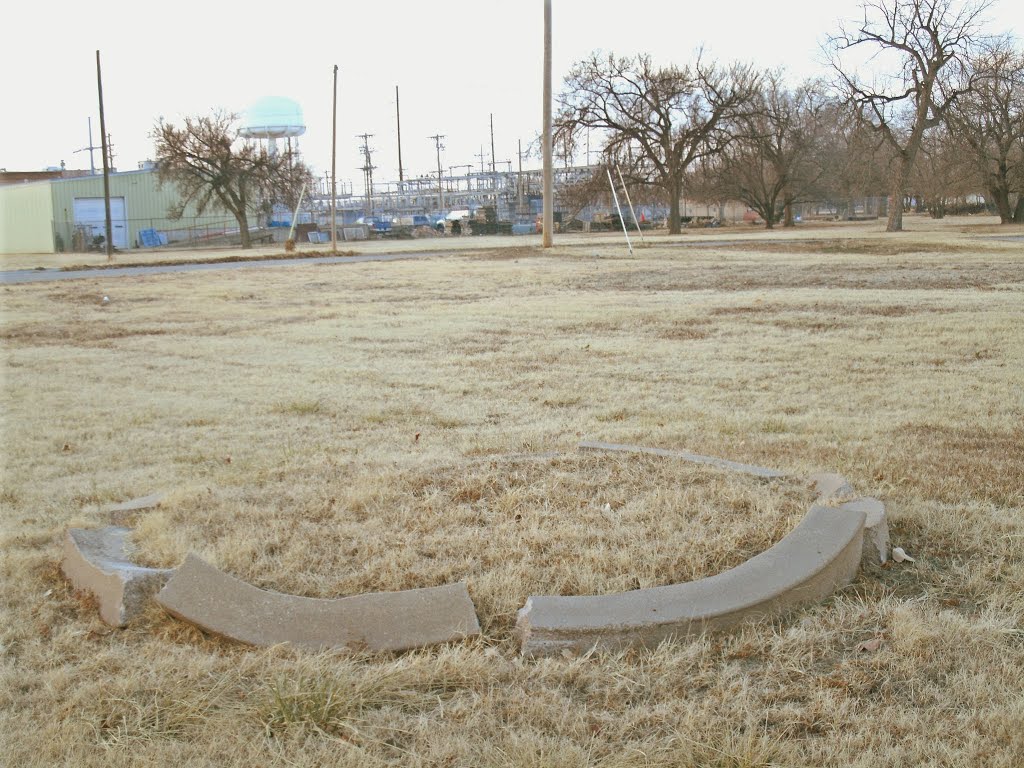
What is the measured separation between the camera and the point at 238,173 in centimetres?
4247

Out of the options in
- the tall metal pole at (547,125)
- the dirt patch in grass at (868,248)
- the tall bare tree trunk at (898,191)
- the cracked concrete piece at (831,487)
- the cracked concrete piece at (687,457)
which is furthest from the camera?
the tall bare tree trunk at (898,191)

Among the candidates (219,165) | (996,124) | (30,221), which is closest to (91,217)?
(30,221)

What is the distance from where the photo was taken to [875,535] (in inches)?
135

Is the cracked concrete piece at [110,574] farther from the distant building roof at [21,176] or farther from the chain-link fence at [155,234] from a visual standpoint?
the chain-link fence at [155,234]

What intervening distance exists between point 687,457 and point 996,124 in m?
42.5

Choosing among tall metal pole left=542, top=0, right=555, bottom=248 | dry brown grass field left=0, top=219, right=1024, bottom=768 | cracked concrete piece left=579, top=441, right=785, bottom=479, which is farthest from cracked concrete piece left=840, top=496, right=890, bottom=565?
tall metal pole left=542, top=0, right=555, bottom=248

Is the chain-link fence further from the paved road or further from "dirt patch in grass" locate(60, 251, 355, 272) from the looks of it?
the paved road

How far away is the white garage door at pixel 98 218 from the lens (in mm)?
46531

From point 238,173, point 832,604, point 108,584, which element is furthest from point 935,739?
point 238,173

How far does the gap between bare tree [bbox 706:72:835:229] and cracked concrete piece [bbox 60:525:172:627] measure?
153 feet

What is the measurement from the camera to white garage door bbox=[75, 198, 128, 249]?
4653cm

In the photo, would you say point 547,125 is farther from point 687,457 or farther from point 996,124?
point 687,457

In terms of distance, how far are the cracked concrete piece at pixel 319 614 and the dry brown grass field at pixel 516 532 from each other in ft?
0.21

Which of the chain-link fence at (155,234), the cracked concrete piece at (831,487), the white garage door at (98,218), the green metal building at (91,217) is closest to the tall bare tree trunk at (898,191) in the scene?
Result: the chain-link fence at (155,234)
